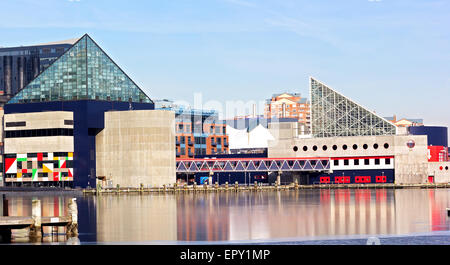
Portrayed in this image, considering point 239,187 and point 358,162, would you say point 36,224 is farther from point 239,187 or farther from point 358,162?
point 358,162

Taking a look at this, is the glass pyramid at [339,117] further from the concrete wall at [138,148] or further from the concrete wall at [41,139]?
the concrete wall at [41,139]

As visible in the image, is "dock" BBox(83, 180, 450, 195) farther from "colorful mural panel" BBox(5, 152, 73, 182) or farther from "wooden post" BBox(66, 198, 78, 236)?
"wooden post" BBox(66, 198, 78, 236)

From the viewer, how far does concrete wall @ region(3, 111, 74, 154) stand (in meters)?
149

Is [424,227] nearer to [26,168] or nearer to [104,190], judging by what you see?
[104,190]

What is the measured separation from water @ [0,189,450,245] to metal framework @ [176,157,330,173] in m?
50.8

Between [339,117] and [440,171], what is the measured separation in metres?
22.6

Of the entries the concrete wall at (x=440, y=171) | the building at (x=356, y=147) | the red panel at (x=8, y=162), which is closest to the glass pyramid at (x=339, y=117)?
the building at (x=356, y=147)

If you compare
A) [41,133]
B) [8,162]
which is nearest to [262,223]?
[41,133]

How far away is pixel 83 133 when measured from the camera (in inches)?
5960

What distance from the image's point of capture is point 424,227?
69938mm

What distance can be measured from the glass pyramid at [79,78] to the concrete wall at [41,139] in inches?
211

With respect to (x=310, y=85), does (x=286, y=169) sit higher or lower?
lower
